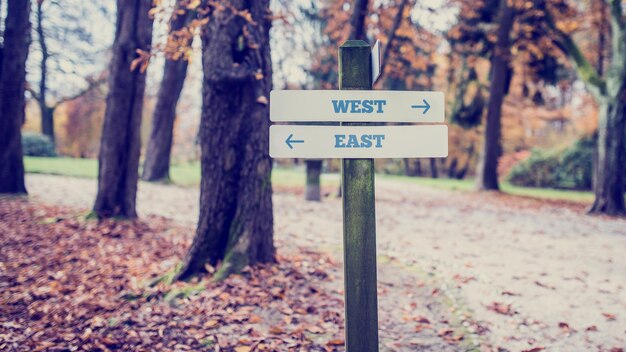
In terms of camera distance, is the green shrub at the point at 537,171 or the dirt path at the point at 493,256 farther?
the green shrub at the point at 537,171

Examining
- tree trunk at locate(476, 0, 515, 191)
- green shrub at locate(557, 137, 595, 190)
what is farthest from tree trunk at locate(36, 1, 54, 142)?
green shrub at locate(557, 137, 595, 190)

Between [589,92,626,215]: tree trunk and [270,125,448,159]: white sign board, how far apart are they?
11.7 metres

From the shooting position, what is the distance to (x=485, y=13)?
57.4ft

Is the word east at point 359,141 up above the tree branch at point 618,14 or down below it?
below

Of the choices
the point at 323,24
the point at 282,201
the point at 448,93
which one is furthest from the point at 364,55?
the point at 448,93

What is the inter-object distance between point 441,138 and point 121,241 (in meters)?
5.65

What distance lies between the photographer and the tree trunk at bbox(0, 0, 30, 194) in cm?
923

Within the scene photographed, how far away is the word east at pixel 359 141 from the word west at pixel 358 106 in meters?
0.13

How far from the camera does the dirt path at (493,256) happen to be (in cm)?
451

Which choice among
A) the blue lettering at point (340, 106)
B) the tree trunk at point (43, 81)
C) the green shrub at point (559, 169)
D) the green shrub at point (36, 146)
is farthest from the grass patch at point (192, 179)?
the blue lettering at point (340, 106)

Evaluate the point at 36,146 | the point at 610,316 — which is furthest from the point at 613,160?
the point at 36,146

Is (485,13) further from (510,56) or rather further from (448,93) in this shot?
(448,93)

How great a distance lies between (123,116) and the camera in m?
7.60

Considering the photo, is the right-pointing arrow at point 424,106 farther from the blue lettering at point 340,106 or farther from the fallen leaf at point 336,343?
the fallen leaf at point 336,343
